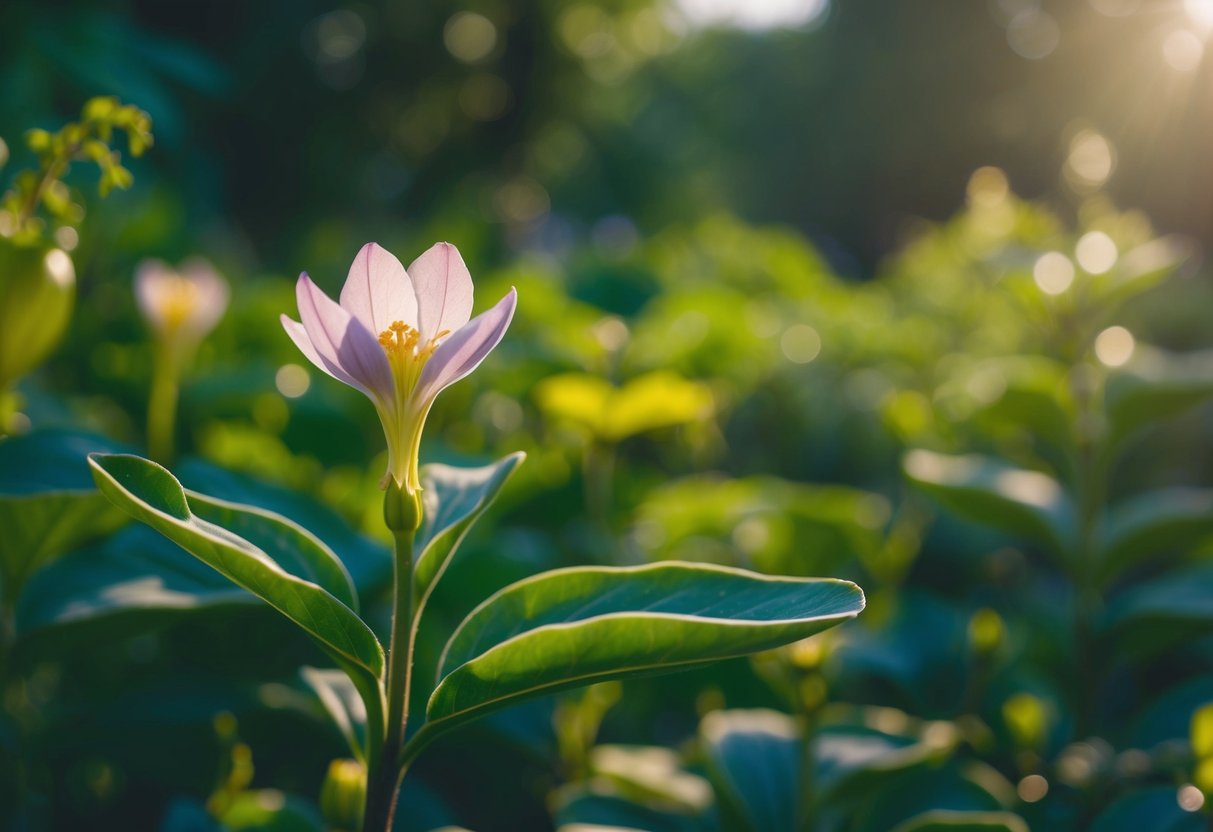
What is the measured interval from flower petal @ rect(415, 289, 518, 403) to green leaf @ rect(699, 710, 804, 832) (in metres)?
0.58

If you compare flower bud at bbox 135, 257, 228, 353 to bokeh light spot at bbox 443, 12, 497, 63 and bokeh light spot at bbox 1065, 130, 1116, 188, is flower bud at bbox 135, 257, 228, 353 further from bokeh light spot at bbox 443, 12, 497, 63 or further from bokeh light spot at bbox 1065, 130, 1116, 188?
bokeh light spot at bbox 443, 12, 497, 63

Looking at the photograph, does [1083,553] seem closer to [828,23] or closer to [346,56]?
[346,56]

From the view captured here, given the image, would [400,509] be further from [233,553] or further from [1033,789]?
[1033,789]

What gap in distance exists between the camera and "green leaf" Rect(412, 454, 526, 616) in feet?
2.53

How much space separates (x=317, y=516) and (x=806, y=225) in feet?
97.0

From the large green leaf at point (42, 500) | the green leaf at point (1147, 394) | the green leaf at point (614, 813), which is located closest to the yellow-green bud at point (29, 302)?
the large green leaf at point (42, 500)

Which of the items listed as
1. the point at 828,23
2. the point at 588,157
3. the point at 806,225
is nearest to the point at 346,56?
the point at 588,157

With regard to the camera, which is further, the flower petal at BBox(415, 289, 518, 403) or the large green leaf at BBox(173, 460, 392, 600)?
the large green leaf at BBox(173, 460, 392, 600)

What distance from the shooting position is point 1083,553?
1453mm

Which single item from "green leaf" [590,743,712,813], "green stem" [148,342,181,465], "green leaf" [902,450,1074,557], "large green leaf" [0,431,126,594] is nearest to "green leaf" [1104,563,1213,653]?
"green leaf" [902,450,1074,557]

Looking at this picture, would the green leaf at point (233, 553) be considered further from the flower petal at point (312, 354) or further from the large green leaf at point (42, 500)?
the large green leaf at point (42, 500)

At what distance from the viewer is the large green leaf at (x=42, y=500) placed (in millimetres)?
956

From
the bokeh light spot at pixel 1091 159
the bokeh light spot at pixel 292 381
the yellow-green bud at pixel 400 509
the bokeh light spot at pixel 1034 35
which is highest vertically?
the bokeh light spot at pixel 1034 35

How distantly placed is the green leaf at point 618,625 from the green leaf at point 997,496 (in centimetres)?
70
